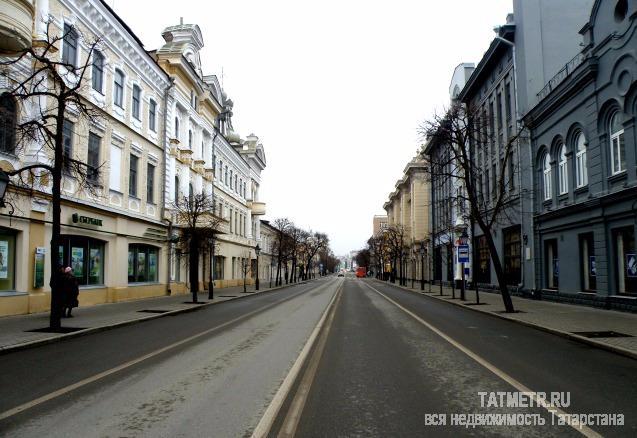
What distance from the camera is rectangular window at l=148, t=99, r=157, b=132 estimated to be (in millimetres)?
30359

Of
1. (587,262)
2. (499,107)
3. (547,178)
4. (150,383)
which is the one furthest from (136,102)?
(150,383)

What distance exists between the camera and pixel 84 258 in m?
23.5

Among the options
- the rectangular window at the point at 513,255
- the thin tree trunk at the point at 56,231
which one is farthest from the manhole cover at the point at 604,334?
the rectangular window at the point at 513,255

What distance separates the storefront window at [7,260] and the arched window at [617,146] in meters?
21.8

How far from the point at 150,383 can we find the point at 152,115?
25710mm

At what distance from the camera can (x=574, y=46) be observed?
30.5 meters

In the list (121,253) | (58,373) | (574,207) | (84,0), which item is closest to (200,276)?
(121,253)

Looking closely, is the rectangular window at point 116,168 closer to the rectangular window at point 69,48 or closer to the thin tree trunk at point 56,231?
the rectangular window at point 69,48

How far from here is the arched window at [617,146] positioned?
1965cm

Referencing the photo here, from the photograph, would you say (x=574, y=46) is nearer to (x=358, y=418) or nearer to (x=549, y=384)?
(x=549, y=384)

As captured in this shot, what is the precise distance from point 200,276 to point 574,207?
2783 centimetres

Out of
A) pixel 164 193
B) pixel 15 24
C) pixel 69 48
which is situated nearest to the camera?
pixel 15 24

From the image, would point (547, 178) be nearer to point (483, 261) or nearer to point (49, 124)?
point (483, 261)

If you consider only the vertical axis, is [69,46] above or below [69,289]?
above
